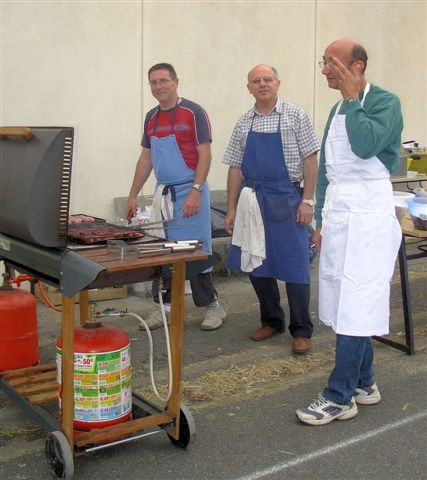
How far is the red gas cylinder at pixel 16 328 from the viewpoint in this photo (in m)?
3.84

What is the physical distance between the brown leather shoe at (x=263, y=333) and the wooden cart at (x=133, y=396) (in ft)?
5.57

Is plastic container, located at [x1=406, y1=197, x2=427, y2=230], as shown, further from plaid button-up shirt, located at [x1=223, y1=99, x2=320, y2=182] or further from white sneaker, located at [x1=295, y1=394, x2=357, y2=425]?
white sneaker, located at [x1=295, y1=394, x2=357, y2=425]

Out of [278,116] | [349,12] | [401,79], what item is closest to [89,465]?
[278,116]

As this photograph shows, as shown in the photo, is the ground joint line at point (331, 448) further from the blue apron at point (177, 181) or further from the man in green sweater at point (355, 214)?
the blue apron at point (177, 181)

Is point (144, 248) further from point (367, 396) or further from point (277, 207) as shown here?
point (277, 207)

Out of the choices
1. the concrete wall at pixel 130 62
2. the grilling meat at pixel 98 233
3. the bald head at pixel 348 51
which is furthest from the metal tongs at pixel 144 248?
the concrete wall at pixel 130 62

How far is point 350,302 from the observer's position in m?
3.55

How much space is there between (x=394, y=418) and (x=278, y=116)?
6.80 feet

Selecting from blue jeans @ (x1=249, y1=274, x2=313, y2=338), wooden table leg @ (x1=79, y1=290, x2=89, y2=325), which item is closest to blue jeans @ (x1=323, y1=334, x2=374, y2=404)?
blue jeans @ (x1=249, y1=274, x2=313, y2=338)

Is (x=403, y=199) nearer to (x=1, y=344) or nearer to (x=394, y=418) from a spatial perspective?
(x=394, y=418)

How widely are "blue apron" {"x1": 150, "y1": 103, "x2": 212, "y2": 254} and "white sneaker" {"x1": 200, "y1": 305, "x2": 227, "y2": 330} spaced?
622 mm

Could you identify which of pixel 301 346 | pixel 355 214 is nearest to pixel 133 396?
pixel 355 214

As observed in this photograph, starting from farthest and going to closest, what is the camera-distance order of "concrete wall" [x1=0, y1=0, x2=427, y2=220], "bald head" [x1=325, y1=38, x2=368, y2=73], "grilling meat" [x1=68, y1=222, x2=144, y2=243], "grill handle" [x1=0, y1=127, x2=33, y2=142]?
"concrete wall" [x1=0, y1=0, x2=427, y2=220] < "bald head" [x1=325, y1=38, x2=368, y2=73] < "grilling meat" [x1=68, y1=222, x2=144, y2=243] < "grill handle" [x1=0, y1=127, x2=33, y2=142]

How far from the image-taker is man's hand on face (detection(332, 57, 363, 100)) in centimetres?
347
